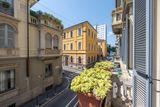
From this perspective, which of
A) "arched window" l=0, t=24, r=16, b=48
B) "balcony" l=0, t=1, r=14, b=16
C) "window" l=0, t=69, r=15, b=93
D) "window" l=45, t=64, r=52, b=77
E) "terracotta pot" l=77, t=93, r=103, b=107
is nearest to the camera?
"terracotta pot" l=77, t=93, r=103, b=107

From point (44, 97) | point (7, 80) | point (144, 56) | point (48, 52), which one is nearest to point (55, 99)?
point (44, 97)

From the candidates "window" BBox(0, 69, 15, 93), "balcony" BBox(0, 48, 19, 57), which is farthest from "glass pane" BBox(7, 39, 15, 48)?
"window" BBox(0, 69, 15, 93)

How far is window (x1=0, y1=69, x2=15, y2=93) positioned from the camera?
13733mm

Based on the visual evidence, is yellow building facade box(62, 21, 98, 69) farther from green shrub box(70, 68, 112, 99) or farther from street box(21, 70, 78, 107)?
green shrub box(70, 68, 112, 99)

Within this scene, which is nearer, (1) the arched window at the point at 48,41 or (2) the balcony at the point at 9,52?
(2) the balcony at the point at 9,52

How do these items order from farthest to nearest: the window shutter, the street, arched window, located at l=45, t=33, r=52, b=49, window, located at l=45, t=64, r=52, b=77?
1. window, located at l=45, t=64, r=52, b=77
2. arched window, located at l=45, t=33, r=52, b=49
3. the street
4. the window shutter

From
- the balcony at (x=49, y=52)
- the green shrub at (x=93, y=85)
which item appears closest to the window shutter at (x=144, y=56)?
the green shrub at (x=93, y=85)

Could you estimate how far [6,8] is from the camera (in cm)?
1371

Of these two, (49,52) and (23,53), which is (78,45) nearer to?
(49,52)

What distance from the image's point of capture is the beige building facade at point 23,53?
45.2 feet

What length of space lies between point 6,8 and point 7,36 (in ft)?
7.02

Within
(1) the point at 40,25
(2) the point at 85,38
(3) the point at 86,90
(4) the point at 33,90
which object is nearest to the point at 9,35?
(1) the point at 40,25

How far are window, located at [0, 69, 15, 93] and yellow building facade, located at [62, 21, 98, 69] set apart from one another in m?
24.8

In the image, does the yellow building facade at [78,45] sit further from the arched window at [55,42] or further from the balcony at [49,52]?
the balcony at [49,52]
